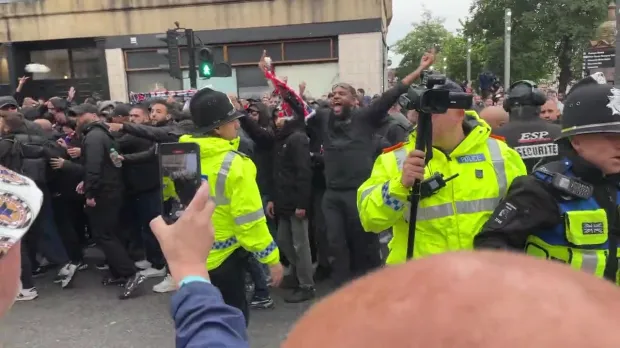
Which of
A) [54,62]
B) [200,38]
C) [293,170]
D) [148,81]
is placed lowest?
[293,170]

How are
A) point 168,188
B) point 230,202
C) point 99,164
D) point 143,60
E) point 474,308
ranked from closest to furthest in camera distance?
point 474,308, point 168,188, point 230,202, point 99,164, point 143,60

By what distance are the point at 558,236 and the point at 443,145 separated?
0.79 m

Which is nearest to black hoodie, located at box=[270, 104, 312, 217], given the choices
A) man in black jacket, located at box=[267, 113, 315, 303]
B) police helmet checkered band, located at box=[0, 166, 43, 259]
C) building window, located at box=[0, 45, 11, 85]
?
man in black jacket, located at box=[267, 113, 315, 303]

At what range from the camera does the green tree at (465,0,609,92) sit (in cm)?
3706

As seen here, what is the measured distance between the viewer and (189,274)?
1.46 m

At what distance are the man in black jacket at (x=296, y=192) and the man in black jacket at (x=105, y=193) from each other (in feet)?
5.38

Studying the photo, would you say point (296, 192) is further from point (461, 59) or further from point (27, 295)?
point (461, 59)

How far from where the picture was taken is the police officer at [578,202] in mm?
2115

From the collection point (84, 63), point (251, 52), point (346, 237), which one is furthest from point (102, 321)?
point (84, 63)

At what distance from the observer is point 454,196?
2693mm

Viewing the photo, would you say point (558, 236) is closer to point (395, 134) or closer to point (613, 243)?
point (613, 243)

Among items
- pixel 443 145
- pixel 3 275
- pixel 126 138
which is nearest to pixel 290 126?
pixel 126 138

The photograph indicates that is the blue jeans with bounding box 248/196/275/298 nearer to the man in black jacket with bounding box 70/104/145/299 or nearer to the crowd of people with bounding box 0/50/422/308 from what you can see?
the crowd of people with bounding box 0/50/422/308

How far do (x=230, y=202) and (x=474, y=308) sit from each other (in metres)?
3.03
